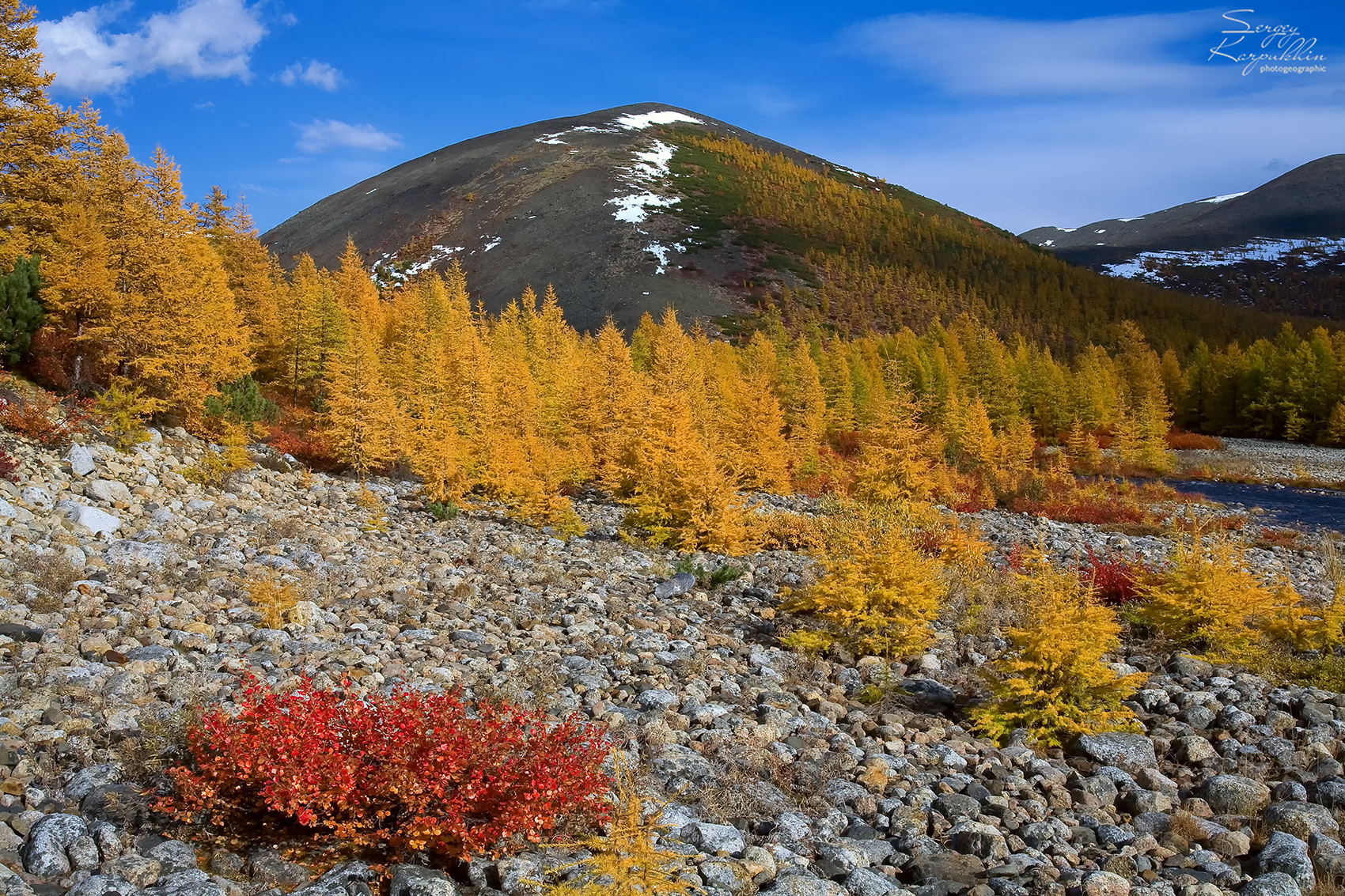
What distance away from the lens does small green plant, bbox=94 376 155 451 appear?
1664 centimetres

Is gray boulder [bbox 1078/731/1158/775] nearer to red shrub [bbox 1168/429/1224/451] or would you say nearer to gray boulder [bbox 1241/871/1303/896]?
gray boulder [bbox 1241/871/1303/896]

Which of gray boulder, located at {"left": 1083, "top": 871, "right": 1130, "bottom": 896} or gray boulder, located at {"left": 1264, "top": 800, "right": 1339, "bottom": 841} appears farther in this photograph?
gray boulder, located at {"left": 1264, "top": 800, "right": 1339, "bottom": 841}

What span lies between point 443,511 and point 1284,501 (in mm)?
36678

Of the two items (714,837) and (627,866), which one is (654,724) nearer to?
(714,837)

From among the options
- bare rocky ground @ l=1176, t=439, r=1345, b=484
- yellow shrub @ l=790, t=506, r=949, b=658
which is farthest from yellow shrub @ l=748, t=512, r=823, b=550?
bare rocky ground @ l=1176, t=439, r=1345, b=484

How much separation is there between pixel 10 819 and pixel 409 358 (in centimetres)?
2732

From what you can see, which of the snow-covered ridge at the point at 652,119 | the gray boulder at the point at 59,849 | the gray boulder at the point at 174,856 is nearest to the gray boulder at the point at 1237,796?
the gray boulder at the point at 174,856

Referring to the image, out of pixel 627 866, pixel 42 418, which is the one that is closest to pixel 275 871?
pixel 627 866

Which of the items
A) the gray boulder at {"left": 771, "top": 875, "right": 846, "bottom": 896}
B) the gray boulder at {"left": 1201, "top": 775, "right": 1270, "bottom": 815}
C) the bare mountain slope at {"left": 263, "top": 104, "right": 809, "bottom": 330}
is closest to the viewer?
the gray boulder at {"left": 771, "top": 875, "right": 846, "bottom": 896}

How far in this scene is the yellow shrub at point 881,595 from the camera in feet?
37.6

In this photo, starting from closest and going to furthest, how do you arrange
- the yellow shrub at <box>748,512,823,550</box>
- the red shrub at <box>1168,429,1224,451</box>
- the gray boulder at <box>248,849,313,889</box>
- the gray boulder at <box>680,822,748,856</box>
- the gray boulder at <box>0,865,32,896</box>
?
the gray boulder at <box>0,865,32,896</box>, the gray boulder at <box>248,849,313,889</box>, the gray boulder at <box>680,822,748,856</box>, the yellow shrub at <box>748,512,823,550</box>, the red shrub at <box>1168,429,1224,451</box>

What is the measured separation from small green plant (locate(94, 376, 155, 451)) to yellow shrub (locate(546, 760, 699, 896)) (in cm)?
1566

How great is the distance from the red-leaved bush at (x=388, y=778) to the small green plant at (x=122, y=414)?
1340 centimetres

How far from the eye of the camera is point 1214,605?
11.9 meters
